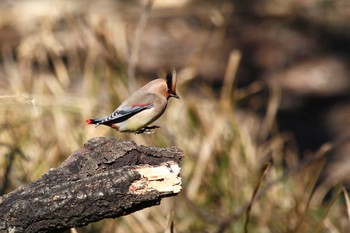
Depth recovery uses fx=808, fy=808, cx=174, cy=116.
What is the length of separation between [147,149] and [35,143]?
3061mm

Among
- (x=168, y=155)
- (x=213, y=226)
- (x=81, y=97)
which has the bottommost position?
(x=168, y=155)

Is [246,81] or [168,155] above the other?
[246,81]

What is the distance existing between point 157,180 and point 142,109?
0.78 feet

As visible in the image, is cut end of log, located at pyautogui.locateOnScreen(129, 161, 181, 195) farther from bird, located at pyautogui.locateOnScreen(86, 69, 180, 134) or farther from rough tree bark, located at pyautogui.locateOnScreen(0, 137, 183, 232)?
bird, located at pyautogui.locateOnScreen(86, 69, 180, 134)

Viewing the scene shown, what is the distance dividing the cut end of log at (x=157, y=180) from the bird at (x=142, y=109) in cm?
16

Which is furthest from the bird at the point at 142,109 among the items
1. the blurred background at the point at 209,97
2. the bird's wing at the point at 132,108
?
the blurred background at the point at 209,97

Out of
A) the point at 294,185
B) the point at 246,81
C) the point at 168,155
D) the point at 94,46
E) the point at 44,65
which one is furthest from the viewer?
the point at 246,81

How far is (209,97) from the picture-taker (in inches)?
246

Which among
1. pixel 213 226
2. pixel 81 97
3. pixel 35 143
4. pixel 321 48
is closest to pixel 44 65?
pixel 81 97

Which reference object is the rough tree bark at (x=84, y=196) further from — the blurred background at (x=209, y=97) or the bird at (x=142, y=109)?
the blurred background at (x=209, y=97)

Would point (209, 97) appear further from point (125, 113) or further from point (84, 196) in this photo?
point (84, 196)

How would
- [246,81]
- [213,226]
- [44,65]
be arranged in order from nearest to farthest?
[213,226] → [44,65] → [246,81]

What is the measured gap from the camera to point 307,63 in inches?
292

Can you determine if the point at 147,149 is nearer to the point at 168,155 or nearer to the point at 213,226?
the point at 168,155
